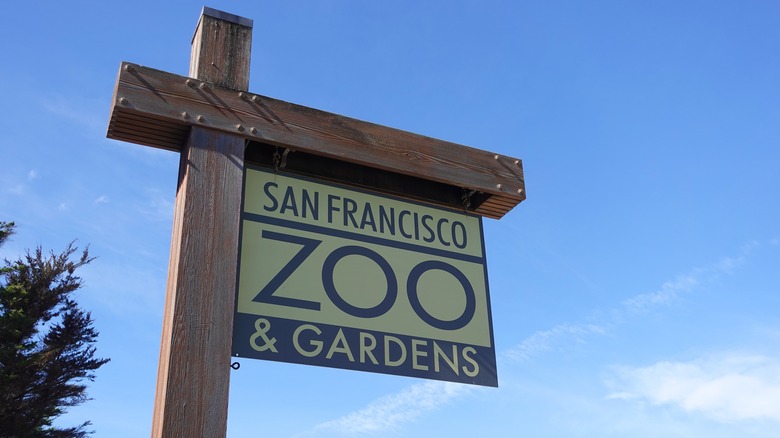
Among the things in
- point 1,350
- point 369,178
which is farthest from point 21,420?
point 369,178

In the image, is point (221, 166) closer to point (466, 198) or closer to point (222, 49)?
point (222, 49)

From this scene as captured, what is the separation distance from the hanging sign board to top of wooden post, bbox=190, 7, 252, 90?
35 cm

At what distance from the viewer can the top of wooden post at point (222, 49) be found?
8.72ft

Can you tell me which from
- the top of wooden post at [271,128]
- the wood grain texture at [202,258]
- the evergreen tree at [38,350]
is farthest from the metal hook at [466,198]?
the evergreen tree at [38,350]

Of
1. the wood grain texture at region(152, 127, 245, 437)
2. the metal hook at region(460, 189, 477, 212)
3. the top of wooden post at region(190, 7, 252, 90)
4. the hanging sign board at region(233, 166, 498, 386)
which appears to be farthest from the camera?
the metal hook at region(460, 189, 477, 212)

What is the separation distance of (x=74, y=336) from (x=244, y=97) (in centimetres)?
1835

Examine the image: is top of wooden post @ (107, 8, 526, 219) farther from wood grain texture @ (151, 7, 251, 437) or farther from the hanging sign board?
the hanging sign board

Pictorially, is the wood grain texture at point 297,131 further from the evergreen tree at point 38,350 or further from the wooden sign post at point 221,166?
the evergreen tree at point 38,350

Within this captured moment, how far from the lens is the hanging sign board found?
2.46 meters

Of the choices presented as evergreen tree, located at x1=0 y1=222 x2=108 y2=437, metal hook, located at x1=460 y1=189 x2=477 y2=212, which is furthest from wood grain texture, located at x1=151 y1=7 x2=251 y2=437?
evergreen tree, located at x1=0 y1=222 x2=108 y2=437

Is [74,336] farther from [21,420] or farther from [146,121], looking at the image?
[146,121]

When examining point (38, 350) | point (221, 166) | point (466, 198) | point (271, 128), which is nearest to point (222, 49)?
point (271, 128)

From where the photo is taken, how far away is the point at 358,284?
8.69ft

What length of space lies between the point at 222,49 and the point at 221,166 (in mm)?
487
